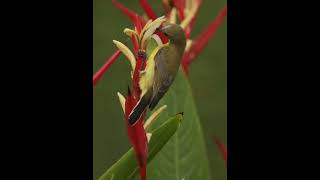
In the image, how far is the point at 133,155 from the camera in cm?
98

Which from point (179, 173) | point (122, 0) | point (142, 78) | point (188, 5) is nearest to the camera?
point (142, 78)

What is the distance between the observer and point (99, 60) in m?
1.09

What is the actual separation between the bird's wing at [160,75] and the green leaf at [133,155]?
0.03 metres

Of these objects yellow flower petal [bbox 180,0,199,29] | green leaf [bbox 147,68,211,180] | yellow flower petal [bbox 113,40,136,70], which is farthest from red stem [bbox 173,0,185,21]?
yellow flower petal [bbox 113,40,136,70]

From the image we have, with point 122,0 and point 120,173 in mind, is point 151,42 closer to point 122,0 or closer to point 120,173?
point 120,173

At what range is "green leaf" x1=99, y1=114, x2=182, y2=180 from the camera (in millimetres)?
974

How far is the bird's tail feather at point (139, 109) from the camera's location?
95 cm

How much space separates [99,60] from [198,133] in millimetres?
187

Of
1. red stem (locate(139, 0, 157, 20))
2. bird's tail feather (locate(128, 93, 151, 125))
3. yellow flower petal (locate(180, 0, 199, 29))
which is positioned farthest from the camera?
yellow flower petal (locate(180, 0, 199, 29))

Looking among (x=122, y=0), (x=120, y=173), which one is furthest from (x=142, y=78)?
(x=122, y=0)

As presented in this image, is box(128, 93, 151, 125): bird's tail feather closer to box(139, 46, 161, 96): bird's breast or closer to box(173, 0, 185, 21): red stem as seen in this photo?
box(139, 46, 161, 96): bird's breast

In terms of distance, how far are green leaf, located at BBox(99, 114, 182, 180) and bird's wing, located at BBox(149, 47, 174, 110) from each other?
33 millimetres

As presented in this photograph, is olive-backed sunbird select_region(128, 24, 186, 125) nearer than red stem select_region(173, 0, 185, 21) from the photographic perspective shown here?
Yes

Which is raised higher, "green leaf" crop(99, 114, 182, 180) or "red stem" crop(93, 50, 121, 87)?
"red stem" crop(93, 50, 121, 87)
